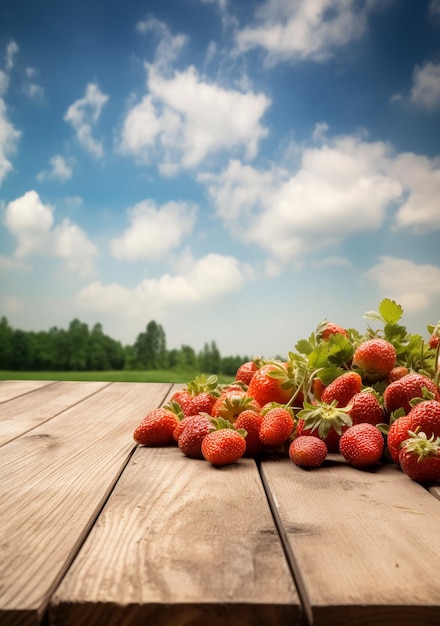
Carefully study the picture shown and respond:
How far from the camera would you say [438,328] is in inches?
48.2

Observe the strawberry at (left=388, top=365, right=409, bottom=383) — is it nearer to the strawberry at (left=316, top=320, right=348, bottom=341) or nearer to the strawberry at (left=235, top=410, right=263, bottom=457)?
the strawberry at (left=316, top=320, right=348, bottom=341)

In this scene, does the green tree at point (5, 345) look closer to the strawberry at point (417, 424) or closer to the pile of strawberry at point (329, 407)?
the pile of strawberry at point (329, 407)

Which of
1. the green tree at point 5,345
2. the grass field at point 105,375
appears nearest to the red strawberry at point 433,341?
the grass field at point 105,375

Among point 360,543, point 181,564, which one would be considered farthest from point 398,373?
point 181,564

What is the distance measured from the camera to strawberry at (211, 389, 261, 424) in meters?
1.17

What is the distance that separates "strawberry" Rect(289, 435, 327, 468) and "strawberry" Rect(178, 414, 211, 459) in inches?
6.8

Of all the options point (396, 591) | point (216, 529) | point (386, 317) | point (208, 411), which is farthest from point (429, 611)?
point (386, 317)

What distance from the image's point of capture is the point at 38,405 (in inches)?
74.0

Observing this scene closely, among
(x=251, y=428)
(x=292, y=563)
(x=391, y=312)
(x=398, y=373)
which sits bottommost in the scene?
(x=292, y=563)

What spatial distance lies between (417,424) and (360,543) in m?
0.38

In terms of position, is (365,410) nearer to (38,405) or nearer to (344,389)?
(344,389)

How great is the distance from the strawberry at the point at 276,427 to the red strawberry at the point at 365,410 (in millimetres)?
115

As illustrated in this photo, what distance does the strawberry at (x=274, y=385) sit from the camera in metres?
1.22

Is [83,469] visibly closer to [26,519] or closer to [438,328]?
[26,519]
